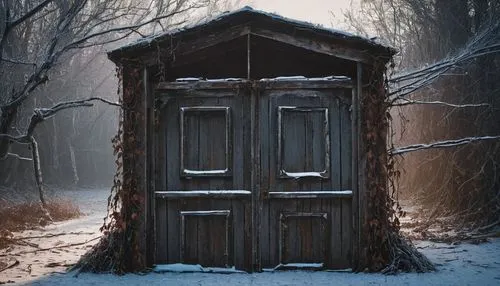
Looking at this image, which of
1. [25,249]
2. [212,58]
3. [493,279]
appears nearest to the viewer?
[493,279]

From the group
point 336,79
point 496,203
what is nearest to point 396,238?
point 336,79

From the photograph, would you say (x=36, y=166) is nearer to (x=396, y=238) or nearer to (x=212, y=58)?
(x=212, y=58)

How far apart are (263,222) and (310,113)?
1.73 metres

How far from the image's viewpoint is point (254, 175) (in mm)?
7410

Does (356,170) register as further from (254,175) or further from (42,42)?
(42,42)

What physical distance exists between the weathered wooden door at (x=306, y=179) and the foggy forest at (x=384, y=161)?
19cm

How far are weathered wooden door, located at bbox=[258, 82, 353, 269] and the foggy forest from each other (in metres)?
0.19

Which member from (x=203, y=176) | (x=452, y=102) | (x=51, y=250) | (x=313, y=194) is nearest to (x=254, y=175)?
(x=203, y=176)

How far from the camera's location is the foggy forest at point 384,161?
7258mm

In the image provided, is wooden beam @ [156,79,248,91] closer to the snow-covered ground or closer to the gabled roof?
the gabled roof

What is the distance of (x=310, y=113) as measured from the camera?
24.5 ft

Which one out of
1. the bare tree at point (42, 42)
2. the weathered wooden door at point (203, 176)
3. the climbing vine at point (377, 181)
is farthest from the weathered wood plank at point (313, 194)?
the bare tree at point (42, 42)

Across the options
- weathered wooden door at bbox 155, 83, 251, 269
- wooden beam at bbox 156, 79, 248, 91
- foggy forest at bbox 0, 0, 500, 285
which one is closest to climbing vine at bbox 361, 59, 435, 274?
foggy forest at bbox 0, 0, 500, 285

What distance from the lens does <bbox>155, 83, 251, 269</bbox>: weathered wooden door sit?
7461 mm
